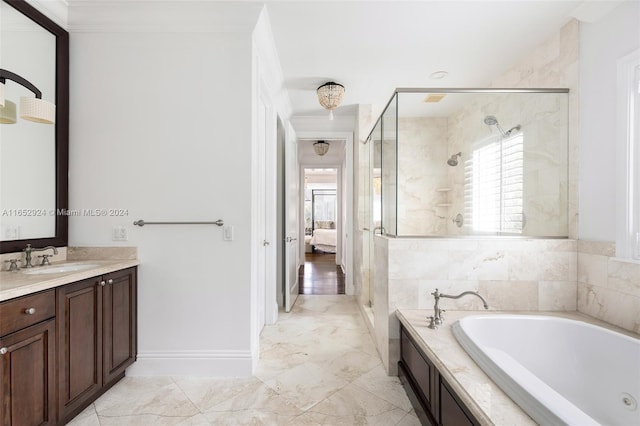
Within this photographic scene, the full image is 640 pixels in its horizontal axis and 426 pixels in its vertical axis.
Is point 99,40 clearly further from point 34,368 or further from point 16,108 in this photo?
point 34,368

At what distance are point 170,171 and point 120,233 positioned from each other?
0.55 meters

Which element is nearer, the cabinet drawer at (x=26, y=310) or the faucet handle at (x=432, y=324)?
the cabinet drawer at (x=26, y=310)

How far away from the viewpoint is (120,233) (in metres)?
2.22

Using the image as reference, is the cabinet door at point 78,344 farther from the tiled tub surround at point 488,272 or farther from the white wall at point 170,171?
the tiled tub surround at point 488,272

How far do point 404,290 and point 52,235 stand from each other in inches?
93.7

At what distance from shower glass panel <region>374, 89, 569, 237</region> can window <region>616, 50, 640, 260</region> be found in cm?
38

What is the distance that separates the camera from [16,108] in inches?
73.7

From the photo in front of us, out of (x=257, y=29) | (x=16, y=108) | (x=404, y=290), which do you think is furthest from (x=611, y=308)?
(x=16, y=108)

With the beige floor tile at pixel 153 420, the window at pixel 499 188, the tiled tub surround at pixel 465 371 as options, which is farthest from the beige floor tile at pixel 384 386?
the window at pixel 499 188

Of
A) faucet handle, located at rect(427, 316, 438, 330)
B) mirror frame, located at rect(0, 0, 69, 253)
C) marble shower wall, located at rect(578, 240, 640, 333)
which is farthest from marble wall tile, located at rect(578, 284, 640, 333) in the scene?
mirror frame, located at rect(0, 0, 69, 253)

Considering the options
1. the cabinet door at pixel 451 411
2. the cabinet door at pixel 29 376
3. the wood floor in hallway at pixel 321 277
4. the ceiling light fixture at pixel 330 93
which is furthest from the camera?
the wood floor in hallway at pixel 321 277

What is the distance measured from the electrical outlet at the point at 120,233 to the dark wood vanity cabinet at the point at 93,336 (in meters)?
0.24

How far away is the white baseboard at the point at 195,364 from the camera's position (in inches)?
86.7

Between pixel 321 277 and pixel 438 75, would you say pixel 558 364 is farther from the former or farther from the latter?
pixel 321 277
